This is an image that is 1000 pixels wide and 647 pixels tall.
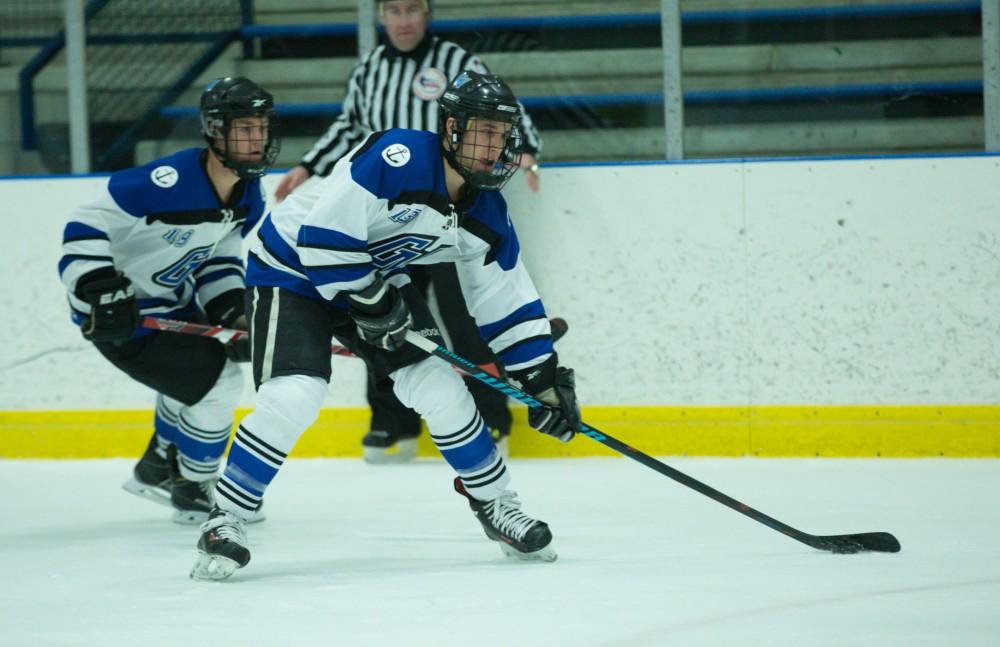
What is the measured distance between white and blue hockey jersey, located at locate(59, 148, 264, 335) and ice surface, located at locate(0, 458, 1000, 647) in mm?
593

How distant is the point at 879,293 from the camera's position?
399 centimetres

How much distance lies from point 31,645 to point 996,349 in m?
2.86

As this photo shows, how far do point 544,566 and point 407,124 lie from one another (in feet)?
6.27

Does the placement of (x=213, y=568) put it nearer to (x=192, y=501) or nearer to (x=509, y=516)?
(x=509, y=516)

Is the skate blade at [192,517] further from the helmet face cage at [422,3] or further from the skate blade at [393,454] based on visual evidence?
the helmet face cage at [422,3]

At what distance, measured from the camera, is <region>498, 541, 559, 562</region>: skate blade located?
268 cm

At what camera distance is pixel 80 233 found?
10.1 ft

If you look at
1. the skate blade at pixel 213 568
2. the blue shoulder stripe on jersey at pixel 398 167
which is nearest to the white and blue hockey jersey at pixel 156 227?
the blue shoulder stripe on jersey at pixel 398 167

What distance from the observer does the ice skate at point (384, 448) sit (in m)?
4.20

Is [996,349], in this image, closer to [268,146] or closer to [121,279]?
[268,146]

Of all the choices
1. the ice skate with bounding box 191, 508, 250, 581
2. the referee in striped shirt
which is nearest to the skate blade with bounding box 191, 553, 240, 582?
the ice skate with bounding box 191, 508, 250, 581

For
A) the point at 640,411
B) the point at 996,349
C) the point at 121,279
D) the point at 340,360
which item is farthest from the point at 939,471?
the point at 121,279

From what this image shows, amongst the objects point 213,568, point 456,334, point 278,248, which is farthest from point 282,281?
point 456,334

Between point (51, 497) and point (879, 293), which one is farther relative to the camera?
point (879, 293)
